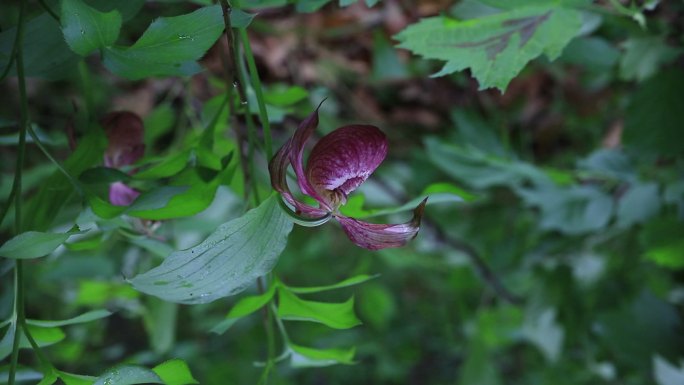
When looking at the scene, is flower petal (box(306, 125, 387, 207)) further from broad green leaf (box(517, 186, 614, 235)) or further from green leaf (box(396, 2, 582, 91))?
broad green leaf (box(517, 186, 614, 235))

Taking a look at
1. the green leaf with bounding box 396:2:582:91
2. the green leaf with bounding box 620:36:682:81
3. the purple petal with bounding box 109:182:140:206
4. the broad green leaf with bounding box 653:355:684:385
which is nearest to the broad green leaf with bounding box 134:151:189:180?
the purple petal with bounding box 109:182:140:206

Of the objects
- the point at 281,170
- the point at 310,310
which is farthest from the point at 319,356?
the point at 281,170

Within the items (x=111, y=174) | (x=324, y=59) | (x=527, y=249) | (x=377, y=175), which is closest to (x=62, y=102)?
(x=324, y=59)

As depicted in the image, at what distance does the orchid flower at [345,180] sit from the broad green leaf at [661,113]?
1.57ft

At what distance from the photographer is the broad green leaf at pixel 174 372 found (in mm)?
261

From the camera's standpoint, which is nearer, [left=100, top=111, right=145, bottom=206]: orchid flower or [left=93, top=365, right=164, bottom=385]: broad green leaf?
→ [left=93, top=365, right=164, bottom=385]: broad green leaf

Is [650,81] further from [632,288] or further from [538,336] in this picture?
[538,336]

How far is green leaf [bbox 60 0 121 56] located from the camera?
26cm

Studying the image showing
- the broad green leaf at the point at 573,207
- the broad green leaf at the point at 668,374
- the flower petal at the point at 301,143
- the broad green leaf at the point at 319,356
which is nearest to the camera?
the flower petal at the point at 301,143

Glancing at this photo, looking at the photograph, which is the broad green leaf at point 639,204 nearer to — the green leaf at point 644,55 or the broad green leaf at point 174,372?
the green leaf at point 644,55

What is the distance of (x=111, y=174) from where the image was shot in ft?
1.02

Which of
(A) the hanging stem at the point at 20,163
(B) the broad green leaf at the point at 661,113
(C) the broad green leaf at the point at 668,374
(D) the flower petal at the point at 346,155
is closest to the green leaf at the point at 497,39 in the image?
(D) the flower petal at the point at 346,155

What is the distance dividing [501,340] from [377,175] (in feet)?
1.68

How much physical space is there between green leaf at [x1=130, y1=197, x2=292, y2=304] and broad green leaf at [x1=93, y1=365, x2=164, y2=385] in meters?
0.03
